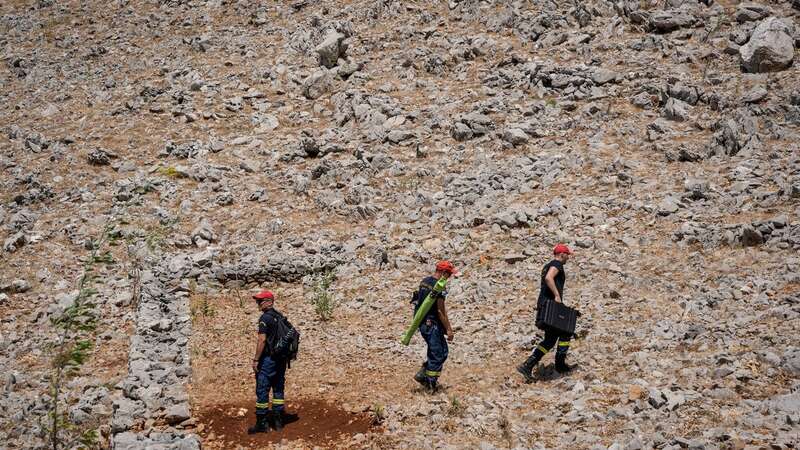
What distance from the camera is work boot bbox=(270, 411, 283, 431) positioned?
28.7 feet

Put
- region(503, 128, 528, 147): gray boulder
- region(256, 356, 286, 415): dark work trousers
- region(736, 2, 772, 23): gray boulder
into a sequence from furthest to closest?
1. region(736, 2, 772, 23): gray boulder
2. region(503, 128, 528, 147): gray boulder
3. region(256, 356, 286, 415): dark work trousers

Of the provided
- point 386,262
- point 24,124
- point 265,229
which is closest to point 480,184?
point 386,262

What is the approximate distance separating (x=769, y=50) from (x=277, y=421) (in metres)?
14.3

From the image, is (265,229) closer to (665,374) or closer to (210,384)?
(210,384)

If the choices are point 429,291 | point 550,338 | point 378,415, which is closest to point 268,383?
point 378,415

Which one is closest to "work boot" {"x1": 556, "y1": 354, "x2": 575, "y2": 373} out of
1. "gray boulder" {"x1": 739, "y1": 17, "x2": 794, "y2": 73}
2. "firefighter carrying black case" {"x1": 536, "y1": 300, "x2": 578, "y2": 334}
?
"firefighter carrying black case" {"x1": 536, "y1": 300, "x2": 578, "y2": 334}

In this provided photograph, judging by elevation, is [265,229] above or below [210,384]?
above

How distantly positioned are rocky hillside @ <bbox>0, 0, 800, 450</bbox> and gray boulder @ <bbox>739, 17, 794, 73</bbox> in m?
0.06

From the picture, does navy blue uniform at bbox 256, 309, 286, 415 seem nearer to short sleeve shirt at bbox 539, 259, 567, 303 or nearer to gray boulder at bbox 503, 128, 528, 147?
short sleeve shirt at bbox 539, 259, 567, 303

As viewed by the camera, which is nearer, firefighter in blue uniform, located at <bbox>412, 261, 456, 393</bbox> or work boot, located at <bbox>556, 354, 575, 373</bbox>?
firefighter in blue uniform, located at <bbox>412, 261, 456, 393</bbox>

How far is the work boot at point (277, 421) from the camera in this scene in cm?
874

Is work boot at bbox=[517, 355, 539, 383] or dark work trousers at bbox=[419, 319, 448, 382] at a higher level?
dark work trousers at bbox=[419, 319, 448, 382]

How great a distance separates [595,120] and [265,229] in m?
8.29

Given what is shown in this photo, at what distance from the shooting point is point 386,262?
13867 mm
